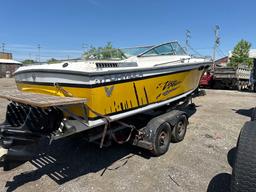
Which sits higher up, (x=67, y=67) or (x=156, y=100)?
(x=67, y=67)

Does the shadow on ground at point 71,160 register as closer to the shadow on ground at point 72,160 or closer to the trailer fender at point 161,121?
the shadow on ground at point 72,160

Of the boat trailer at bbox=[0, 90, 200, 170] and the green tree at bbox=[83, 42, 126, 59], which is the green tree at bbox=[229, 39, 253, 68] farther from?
the boat trailer at bbox=[0, 90, 200, 170]

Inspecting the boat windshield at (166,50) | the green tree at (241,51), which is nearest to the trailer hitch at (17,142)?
the boat windshield at (166,50)

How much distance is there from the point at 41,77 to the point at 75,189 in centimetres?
182

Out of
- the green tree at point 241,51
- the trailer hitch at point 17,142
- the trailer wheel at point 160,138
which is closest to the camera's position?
the trailer hitch at point 17,142

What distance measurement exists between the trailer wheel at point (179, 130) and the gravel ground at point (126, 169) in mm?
134

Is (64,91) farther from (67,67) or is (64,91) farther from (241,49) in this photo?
(241,49)

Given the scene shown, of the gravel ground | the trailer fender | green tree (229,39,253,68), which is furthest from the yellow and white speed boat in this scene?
green tree (229,39,253,68)

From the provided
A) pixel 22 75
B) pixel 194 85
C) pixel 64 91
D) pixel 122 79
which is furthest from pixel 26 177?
pixel 194 85

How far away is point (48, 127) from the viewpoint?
3.43m

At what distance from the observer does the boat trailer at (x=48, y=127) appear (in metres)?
3.08

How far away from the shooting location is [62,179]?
357cm

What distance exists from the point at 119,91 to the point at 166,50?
280 centimetres

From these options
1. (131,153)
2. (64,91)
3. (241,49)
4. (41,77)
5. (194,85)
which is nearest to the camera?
(64,91)
